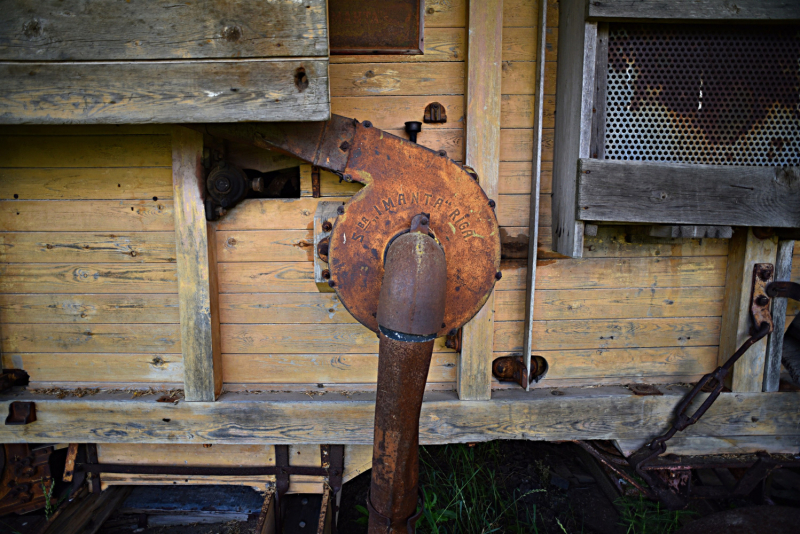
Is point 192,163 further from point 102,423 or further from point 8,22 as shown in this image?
point 102,423

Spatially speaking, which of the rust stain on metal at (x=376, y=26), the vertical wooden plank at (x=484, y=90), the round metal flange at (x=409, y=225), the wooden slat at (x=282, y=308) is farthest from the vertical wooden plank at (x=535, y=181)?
the wooden slat at (x=282, y=308)

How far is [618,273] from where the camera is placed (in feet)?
7.55

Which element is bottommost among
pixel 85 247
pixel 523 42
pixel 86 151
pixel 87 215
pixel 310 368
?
pixel 310 368

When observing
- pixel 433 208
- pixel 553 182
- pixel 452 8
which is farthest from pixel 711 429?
pixel 452 8

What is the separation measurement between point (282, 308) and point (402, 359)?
46.5 inches

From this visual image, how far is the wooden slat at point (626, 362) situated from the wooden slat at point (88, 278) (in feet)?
6.49

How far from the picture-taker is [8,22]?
149 cm

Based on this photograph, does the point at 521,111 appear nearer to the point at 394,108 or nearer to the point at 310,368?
the point at 394,108

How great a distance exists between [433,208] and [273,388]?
1.40 m

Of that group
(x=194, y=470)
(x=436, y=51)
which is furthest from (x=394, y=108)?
(x=194, y=470)

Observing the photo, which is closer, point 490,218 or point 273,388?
point 490,218

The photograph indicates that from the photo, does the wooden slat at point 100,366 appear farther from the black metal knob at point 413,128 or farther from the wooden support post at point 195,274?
the black metal knob at point 413,128

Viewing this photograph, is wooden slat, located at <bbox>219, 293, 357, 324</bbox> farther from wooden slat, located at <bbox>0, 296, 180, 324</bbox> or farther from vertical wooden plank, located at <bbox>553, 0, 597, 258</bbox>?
vertical wooden plank, located at <bbox>553, 0, 597, 258</bbox>

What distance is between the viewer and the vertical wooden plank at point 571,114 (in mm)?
1828
